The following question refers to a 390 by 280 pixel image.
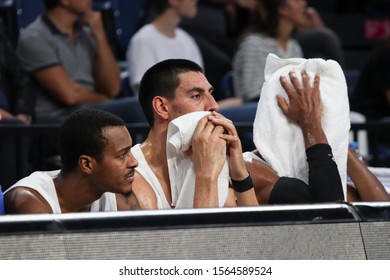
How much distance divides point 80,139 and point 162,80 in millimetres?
528

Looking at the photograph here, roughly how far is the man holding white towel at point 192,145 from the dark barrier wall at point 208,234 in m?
0.70

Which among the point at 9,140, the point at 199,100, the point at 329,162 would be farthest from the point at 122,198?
the point at 9,140

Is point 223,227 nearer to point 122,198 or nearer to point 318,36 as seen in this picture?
point 122,198

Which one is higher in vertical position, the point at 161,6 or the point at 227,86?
the point at 161,6

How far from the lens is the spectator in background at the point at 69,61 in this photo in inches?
169

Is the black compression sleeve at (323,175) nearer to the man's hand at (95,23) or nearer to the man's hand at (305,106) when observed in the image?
the man's hand at (305,106)

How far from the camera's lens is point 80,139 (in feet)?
7.82

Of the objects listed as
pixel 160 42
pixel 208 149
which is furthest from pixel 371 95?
pixel 208 149

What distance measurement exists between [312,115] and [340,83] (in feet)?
0.50

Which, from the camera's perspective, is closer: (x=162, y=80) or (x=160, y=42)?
(x=162, y=80)

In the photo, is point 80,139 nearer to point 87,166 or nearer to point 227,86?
point 87,166

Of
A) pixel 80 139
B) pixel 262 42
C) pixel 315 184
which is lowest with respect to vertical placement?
pixel 262 42

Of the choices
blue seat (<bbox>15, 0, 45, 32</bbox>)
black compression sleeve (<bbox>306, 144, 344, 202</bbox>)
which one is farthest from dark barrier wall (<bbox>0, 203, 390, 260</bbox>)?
blue seat (<bbox>15, 0, 45, 32</bbox>)
